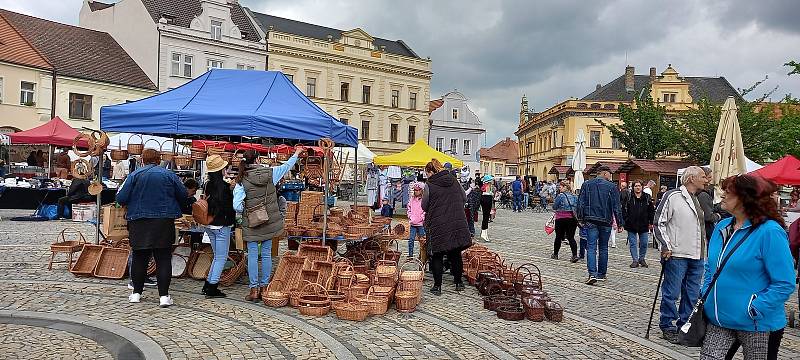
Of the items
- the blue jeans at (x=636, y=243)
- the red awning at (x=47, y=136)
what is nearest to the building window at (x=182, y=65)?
the red awning at (x=47, y=136)

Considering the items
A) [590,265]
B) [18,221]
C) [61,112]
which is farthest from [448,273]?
[61,112]

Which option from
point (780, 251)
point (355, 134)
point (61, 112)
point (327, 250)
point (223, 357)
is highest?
point (61, 112)

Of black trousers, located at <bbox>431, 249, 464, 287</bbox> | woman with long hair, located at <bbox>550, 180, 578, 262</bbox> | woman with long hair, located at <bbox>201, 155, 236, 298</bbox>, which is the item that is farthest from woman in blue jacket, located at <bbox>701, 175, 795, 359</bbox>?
woman with long hair, located at <bbox>550, 180, 578, 262</bbox>

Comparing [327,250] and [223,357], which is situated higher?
[327,250]

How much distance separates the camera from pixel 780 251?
3488 millimetres

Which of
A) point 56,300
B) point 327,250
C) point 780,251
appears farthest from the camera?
point 327,250

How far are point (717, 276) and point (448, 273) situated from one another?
644 centimetres

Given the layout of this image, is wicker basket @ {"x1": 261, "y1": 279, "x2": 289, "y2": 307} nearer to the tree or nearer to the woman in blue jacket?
the woman in blue jacket

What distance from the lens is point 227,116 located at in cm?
820

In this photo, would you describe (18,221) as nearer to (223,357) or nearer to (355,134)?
(355,134)

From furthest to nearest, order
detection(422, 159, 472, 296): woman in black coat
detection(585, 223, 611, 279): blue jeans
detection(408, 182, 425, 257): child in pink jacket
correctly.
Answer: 1. detection(408, 182, 425, 257): child in pink jacket
2. detection(585, 223, 611, 279): blue jeans
3. detection(422, 159, 472, 296): woman in black coat

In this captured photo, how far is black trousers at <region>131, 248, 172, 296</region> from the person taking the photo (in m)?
6.80

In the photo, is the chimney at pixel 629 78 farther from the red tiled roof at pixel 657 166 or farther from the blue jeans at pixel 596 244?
the blue jeans at pixel 596 244

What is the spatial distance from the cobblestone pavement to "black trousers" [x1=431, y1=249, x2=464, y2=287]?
247mm
